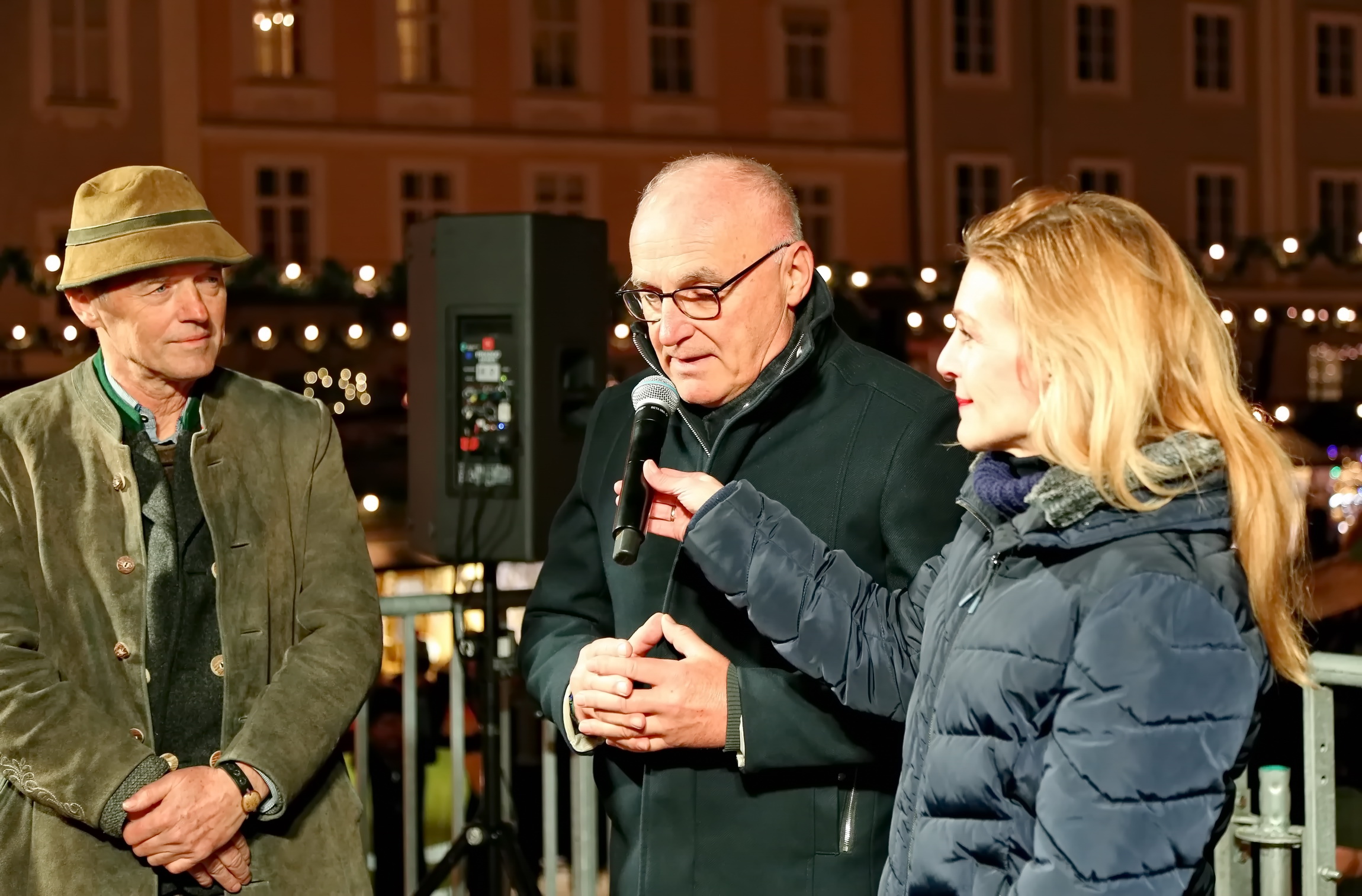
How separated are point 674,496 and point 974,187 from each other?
2207 cm

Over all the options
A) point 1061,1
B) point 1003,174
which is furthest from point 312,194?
point 1061,1

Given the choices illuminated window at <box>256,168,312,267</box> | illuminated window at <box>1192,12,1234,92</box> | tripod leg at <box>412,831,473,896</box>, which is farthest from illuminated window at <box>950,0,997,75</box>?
tripod leg at <box>412,831,473,896</box>

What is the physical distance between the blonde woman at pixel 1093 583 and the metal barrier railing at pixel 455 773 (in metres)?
1.83

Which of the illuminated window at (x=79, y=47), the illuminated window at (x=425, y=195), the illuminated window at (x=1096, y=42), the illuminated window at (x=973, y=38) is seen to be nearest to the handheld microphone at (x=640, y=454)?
the illuminated window at (x=425, y=195)

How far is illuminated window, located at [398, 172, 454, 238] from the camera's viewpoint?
2081 centimetres

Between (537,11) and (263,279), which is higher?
(537,11)

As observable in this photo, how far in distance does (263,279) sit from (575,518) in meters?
8.18

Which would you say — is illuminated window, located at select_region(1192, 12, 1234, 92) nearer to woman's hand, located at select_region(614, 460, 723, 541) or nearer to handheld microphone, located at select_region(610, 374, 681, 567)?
handheld microphone, located at select_region(610, 374, 681, 567)

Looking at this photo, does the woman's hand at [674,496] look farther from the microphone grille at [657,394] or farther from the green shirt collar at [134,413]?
the green shirt collar at [134,413]

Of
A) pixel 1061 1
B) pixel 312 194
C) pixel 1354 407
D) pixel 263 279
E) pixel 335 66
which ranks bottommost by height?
pixel 1354 407

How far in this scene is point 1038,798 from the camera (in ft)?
5.11

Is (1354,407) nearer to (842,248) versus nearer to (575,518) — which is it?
(842,248)

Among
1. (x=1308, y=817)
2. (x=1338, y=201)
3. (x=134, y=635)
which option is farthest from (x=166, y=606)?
(x=1338, y=201)

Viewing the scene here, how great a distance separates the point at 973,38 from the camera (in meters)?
23.7
